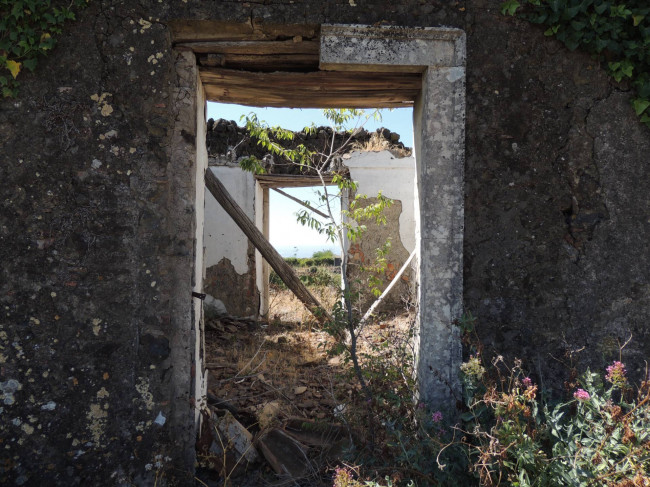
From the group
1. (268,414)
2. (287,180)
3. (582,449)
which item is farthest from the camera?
(287,180)

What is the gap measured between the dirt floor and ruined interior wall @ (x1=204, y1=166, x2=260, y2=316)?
0.37 metres

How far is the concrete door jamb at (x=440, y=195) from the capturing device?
283 centimetres

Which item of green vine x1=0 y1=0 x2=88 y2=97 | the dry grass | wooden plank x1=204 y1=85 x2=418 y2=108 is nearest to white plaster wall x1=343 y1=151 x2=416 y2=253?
the dry grass

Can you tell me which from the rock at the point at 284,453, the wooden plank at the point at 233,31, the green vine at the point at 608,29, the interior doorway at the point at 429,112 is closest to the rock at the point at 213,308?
the rock at the point at 284,453

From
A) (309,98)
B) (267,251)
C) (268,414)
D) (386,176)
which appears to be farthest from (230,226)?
(268,414)

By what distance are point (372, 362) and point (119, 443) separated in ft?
5.18

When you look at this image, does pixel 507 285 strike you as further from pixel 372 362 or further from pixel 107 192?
pixel 107 192

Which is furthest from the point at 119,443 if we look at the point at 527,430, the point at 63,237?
the point at 527,430

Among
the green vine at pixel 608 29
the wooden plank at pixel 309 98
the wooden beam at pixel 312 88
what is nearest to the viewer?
the green vine at pixel 608 29

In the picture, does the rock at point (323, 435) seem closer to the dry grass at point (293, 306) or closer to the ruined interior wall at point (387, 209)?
the dry grass at point (293, 306)

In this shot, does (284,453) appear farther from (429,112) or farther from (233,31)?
(233,31)

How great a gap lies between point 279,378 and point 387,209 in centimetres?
386

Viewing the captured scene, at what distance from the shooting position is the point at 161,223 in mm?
2723

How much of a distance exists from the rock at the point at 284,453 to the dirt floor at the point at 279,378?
0.17ft
